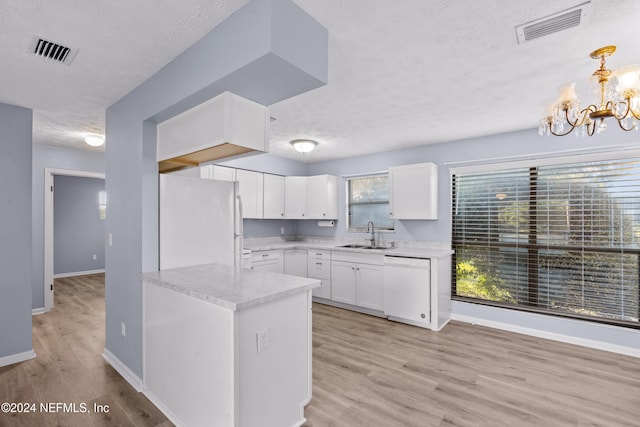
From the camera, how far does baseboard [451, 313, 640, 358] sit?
10.3ft

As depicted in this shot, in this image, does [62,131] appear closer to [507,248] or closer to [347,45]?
[347,45]

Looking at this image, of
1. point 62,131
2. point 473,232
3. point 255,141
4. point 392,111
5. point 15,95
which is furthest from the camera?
point 473,232

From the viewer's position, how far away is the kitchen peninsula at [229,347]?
165 centimetres

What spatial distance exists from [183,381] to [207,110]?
176cm

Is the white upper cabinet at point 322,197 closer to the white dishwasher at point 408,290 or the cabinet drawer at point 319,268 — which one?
the cabinet drawer at point 319,268

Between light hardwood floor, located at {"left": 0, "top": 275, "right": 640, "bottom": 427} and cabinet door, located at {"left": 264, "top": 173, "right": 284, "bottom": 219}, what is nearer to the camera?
light hardwood floor, located at {"left": 0, "top": 275, "right": 640, "bottom": 427}

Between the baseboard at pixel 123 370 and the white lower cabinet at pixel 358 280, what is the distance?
9.12 feet

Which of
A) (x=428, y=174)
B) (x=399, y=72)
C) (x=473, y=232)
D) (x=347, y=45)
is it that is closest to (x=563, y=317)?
(x=473, y=232)

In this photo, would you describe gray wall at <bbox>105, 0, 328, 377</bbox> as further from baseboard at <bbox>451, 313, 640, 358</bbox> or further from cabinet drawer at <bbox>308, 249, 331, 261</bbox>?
baseboard at <bbox>451, 313, 640, 358</bbox>

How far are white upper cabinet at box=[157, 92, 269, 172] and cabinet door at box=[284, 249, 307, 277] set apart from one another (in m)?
2.80

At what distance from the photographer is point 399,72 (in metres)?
2.31

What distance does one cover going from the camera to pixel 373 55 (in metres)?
2.08

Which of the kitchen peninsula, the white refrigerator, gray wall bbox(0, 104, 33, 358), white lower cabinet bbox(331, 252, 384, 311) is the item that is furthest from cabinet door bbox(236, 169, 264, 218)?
the kitchen peninsula

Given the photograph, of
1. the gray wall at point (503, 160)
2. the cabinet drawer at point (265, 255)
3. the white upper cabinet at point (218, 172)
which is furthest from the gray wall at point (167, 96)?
the gray wall at point (503, 160)
